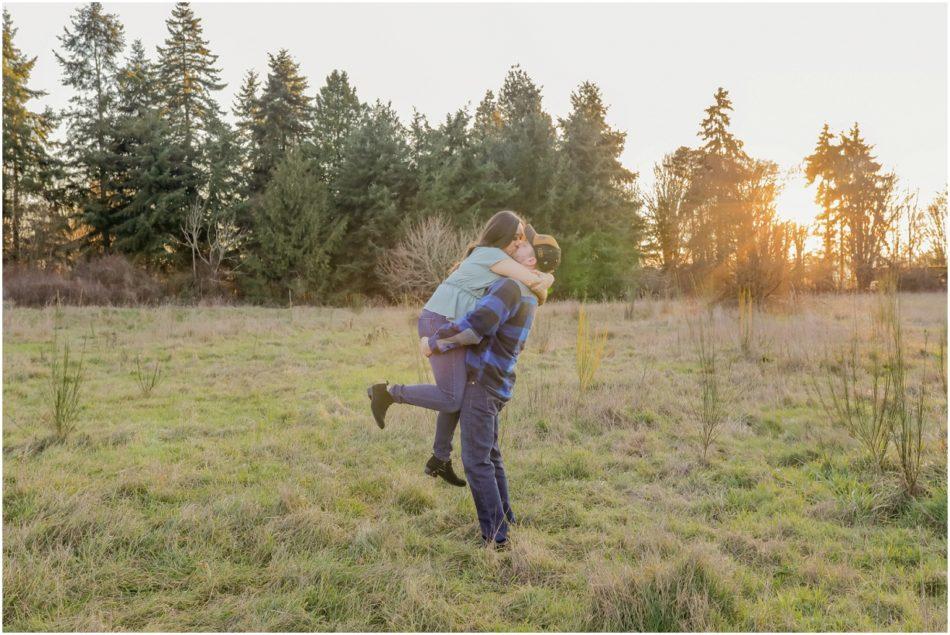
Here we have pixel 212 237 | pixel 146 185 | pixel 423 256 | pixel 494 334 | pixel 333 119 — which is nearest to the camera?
pixel 494 334

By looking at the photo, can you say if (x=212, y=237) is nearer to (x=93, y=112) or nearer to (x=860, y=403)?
(x=93, y=112)

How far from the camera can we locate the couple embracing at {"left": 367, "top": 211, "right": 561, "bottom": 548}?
10.2 ft

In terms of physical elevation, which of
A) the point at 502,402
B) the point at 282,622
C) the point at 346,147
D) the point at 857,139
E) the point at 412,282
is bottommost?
the point at 282,622

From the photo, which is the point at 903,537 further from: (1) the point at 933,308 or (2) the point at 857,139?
(2) the point at 857,139

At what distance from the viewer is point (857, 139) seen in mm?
34562

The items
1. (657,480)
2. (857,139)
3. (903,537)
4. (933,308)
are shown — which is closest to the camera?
(903,537)

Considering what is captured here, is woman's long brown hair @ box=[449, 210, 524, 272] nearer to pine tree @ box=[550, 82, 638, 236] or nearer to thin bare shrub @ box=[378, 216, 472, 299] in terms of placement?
thin bare shrub @ box=[378, 216, 472, 299]

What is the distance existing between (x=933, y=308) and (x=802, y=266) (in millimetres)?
5498

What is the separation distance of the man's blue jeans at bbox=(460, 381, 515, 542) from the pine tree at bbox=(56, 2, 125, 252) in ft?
91.9

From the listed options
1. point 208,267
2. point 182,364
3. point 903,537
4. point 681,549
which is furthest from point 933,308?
point 208,267

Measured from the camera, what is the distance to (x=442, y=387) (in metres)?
3.29

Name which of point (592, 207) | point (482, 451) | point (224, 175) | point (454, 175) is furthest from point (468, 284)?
point (224, 175)

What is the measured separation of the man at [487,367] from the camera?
3066 millimetres

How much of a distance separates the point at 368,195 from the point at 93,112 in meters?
14.1
